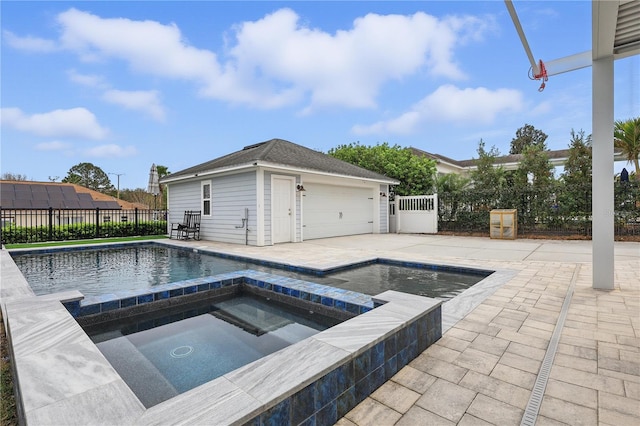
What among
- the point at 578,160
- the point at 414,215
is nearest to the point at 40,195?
the point at 414,215

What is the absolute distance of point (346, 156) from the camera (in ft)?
58.5

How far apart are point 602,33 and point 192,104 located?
15.6 metres

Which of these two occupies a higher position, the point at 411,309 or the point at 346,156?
the point at 346,156

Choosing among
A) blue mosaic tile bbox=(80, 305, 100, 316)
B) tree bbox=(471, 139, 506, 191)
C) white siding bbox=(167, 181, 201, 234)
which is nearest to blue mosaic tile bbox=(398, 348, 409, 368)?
blue mosaic tile bbox=(80, 305, 100, 316)

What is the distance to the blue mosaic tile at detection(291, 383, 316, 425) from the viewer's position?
4.34 ft

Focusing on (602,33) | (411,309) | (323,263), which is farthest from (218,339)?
(602,33)

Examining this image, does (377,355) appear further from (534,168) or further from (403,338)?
(534,168)

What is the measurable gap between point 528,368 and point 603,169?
315 cm

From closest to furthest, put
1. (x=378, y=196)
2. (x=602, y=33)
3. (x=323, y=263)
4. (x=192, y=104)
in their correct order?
1. (x=602, y=33)
2. (x=323, y=263)
3. (x=378, y=196)
4. (x=192, y=104)

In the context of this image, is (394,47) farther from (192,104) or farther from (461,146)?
(461,146)

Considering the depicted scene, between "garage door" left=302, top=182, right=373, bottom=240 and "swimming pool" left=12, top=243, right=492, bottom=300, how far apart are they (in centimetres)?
384

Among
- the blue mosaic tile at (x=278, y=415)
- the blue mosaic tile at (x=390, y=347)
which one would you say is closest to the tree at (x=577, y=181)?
the blue mosaic tile at (x=390, y=347)

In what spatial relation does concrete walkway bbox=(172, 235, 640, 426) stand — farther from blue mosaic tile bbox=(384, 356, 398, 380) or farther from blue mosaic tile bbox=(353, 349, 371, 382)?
blue mosaic tile bbox=(353, 349, 371, 382)

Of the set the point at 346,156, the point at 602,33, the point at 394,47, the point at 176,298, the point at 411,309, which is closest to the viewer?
the point at 411,309
